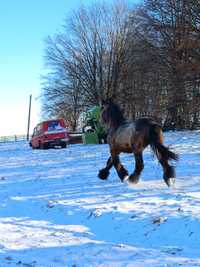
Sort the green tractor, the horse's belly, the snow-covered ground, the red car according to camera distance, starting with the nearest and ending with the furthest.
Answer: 1. the snow-covered ground
2. the horse's belly
3. the red car
4. the green tractor

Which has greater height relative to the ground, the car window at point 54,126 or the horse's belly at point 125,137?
the car window at point 54,126

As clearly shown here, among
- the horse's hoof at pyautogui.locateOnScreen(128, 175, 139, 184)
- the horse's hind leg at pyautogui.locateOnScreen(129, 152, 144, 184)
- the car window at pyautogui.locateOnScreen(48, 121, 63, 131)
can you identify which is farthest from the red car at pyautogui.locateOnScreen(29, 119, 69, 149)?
the horse's hoof at pyautogui.locateOnScreen(128, 175, 139, 184)

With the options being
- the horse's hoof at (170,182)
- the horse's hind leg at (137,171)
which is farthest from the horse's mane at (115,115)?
the horse's hoof at (170,182)

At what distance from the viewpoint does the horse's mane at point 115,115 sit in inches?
542

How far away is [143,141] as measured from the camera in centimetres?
1248

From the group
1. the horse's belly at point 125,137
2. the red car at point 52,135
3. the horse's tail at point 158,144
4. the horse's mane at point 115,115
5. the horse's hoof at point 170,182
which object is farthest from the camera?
the red car at point 52,135

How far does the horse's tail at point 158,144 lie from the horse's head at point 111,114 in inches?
62.9

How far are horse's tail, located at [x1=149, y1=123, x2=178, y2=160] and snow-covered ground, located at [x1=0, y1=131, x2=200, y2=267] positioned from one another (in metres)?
0.68

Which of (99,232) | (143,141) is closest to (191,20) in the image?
(143,141)

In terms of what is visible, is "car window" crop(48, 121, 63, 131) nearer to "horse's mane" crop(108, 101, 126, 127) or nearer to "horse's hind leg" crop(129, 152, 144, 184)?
"horse's mane" crop(108, 101, 126, 127)

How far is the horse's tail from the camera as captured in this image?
1212 centimetres

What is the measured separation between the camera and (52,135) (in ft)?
111

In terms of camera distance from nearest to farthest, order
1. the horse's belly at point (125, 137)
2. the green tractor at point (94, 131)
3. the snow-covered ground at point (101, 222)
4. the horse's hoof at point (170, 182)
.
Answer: the snow-covered ground at point (101, 222), the horse's hoof at point (170, 182), the horse's belly at point (125, 137), the green tractor at point (94, 131)

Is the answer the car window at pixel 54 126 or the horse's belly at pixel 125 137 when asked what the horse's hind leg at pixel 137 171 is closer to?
the horse's belly at pixel 125 137
